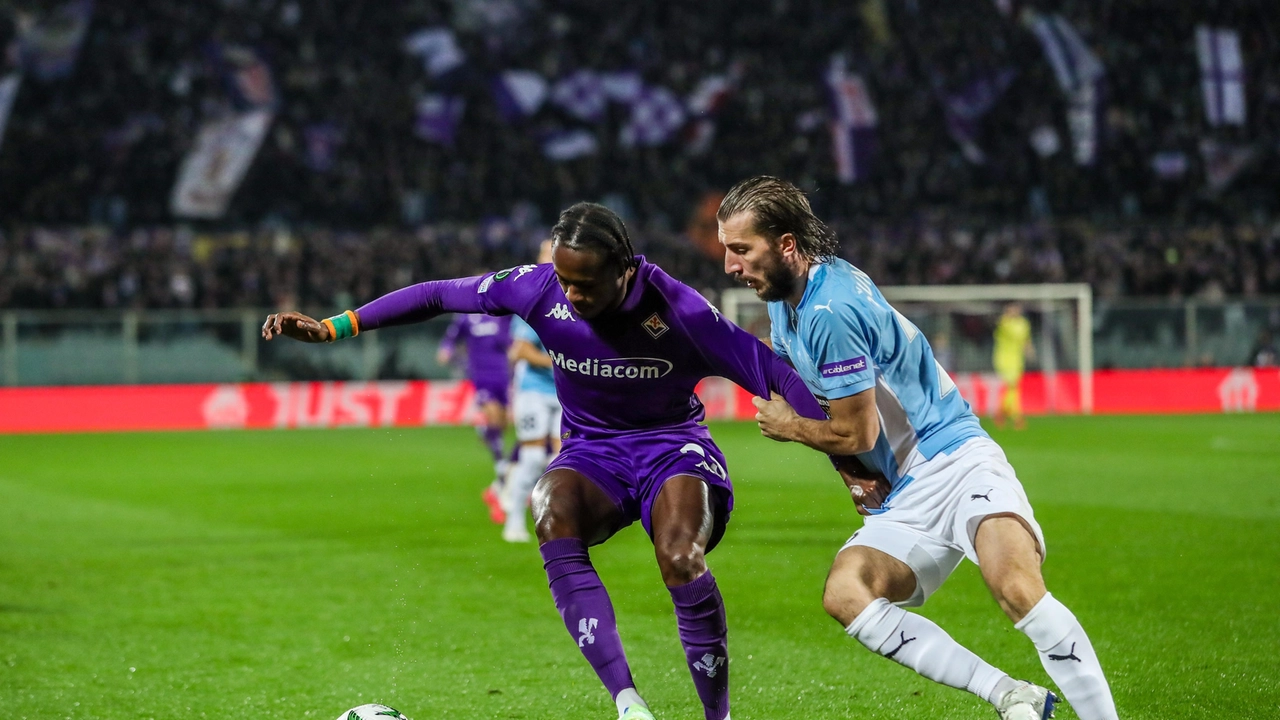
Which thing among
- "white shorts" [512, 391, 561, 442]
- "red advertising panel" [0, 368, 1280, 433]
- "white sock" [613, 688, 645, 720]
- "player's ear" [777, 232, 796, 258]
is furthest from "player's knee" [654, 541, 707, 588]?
"red advertising panel" [0, 368, 1280, 433]

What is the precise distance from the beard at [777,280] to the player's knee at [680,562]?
81 cm

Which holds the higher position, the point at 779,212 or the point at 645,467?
the point at 779,212

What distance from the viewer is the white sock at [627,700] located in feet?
13.3

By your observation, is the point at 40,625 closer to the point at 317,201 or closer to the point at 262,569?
the point at 262,569

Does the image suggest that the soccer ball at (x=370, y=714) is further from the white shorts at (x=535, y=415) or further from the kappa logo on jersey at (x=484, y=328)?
the kappa logo on jersey at (x=484, y=328)

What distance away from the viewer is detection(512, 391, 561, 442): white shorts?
32.2ft

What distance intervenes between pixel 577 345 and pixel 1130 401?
71.8 ft

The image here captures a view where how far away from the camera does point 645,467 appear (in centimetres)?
458

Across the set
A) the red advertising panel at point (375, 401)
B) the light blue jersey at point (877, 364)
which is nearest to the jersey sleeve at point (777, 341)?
the light blue jersey at point (877, 364)

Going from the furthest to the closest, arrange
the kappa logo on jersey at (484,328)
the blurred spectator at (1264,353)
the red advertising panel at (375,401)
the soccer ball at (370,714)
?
the blurred spectator at (1264,353), the red advertising panel at (375,401), the kappa logo on jersey at (484,328), the soccer ball at (370,714)

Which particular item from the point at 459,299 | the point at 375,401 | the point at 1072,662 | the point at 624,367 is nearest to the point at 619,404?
the point at 624,367

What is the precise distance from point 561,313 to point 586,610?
38.4 inches

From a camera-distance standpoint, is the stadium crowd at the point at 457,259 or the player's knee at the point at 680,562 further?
the stadium crowd at the point at 457,259

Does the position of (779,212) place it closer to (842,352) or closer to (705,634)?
(842,352)
